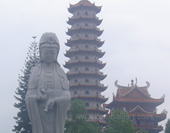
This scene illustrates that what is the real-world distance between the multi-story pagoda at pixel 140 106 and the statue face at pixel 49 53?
92.4 feet

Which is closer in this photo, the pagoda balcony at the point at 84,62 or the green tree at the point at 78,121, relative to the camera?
the green tree at the point at 78,121

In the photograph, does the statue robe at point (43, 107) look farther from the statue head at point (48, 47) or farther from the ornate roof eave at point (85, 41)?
the ornate roof eave at point (85, 41)

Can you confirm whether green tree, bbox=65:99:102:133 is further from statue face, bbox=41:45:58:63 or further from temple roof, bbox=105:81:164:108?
temple roof, bbox=105:81:164:108

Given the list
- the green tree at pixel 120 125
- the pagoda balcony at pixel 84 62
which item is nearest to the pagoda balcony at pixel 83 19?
the pagoda balcony at pixel 84 62

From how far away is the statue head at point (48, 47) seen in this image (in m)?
10.1

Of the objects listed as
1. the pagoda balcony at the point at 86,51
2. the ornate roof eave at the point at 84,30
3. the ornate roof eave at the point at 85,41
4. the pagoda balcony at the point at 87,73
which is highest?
the ornate roof eave at the point at 84,30

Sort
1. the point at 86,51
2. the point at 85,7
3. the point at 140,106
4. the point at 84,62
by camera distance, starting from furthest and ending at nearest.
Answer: the point at 85,7 → the point at 86,51 → the point at 84,62 → the point at 140,106

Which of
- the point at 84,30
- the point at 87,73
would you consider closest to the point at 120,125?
the point at 87,73

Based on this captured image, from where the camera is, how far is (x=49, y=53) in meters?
10.2

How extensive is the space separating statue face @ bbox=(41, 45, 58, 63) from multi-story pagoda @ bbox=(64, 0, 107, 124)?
26836 mm

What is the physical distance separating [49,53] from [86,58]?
1195 inches

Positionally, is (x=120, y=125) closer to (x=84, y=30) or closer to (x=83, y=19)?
(x=84, y=30)

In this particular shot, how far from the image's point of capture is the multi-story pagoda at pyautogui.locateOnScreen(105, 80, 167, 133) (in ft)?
123

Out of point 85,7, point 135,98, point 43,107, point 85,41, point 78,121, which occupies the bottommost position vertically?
point 43,107
